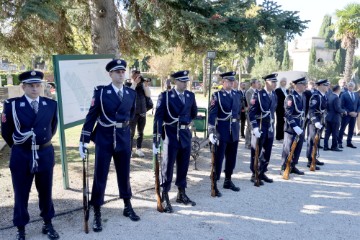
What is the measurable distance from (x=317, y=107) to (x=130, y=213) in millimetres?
5667

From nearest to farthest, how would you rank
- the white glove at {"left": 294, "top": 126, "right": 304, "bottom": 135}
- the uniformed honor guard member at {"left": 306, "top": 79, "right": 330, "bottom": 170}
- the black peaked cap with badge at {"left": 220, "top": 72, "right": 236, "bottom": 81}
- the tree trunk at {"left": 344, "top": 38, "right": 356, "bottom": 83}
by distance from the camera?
the black peaked cap with badge at {"left": 220, "top": 72, "right": 236, "bottom": 81} < the white glove at {"left": 294, "top": 126, "right": 304, "bottom": 135} < the uniformed honor guard member at {"left": 306, "top": 79, "right": 330, "bottom": 170} < the tree trunk at {"left": 344, "top": 38, "right": 356, "bottom": 83}

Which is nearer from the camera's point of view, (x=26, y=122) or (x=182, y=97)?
(x=26, y=122)

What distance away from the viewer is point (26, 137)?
164 inches

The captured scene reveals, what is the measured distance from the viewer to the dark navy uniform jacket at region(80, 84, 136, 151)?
469 centimetres

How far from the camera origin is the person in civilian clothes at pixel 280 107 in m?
10.3

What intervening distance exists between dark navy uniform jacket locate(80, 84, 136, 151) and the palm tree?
57.7 ft

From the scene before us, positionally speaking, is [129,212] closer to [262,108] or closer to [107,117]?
[107,117]

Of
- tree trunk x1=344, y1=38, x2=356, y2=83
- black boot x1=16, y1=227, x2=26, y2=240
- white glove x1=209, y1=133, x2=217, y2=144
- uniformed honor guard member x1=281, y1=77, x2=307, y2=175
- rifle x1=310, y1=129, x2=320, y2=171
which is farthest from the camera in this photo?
tree trunk x1=344, y1=38, x2=356, y2=83

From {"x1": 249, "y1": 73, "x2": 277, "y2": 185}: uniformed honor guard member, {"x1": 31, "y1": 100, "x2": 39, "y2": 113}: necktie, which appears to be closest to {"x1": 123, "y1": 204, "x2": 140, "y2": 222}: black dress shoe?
{"x1": 31, "y1": 100, "x2": 39, "y2": 113}: necktie

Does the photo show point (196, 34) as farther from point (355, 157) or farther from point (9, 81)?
point (9, 81)

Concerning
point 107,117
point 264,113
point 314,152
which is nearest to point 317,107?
point 314,152

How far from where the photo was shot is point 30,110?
13.7 feet

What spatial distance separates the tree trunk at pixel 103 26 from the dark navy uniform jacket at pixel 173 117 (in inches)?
123

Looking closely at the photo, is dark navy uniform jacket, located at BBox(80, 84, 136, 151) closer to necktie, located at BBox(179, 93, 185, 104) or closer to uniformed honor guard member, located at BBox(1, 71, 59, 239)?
uniformed honor guard member, located at BBox(1, 71, 59, 239)
